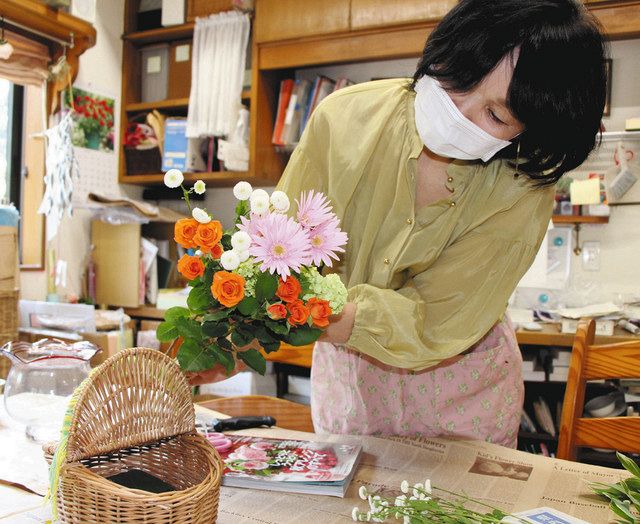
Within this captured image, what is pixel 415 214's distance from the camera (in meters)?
1.23

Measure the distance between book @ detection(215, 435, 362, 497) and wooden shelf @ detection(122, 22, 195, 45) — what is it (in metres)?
2.58

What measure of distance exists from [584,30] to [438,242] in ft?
1.43

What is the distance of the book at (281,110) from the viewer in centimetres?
299

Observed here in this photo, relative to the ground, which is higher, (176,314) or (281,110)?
(281,110)

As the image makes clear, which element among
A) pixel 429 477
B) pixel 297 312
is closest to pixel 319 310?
pixel 297 312

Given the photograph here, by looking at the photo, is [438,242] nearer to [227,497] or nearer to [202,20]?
[227,497]

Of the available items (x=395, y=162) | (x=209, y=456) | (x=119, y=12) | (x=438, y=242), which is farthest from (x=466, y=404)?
(x=119, y=12)

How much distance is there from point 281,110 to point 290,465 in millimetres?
2255

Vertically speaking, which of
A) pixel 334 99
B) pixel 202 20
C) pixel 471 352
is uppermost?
pixel 202 20

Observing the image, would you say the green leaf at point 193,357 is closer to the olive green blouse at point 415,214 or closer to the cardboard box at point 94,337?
the olive green blouse at point 415,214

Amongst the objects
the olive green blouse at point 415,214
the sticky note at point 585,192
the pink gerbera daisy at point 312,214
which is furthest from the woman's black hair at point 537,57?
the sticky note at point 585,192

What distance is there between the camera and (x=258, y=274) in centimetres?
78

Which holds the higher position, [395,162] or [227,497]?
[395,162]

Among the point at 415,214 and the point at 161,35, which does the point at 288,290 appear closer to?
the point at 415,214
